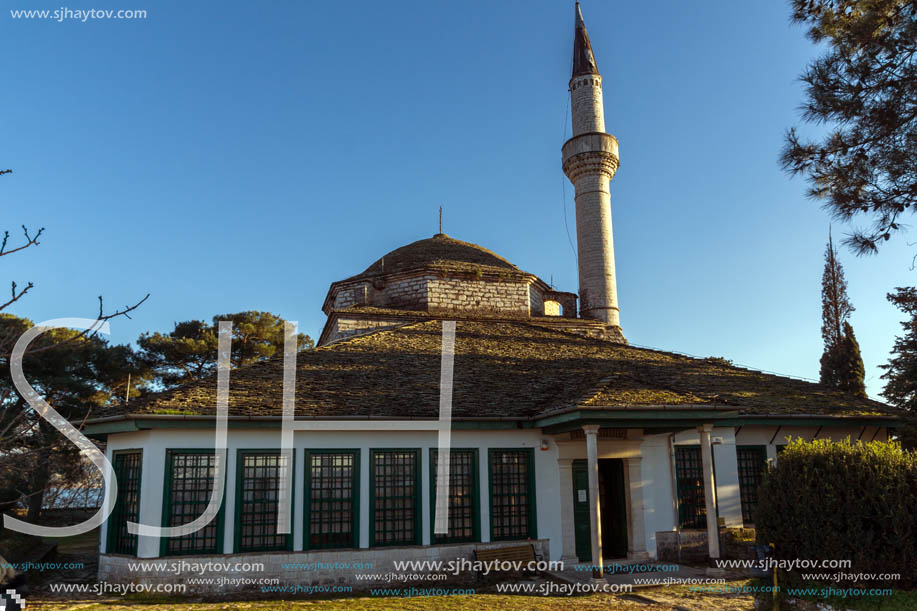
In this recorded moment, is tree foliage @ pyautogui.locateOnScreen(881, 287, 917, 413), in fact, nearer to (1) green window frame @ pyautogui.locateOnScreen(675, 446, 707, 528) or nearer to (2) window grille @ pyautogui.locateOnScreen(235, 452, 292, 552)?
(1) green window frame @ pyautogui.locateOnScreen(675, 446, 707, 528)

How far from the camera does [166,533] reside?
10984 mm

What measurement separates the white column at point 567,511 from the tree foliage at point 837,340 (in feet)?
56.1

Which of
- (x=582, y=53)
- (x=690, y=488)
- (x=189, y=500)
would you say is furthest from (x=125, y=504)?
(x=582, y=53)

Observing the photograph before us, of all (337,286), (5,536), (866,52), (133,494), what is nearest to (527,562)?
(133,494)

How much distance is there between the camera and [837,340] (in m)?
30.6

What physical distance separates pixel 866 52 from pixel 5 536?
63.5 feet

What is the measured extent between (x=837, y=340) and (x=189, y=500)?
29506 mm

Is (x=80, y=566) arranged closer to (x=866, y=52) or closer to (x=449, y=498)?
(x=449, y=498)

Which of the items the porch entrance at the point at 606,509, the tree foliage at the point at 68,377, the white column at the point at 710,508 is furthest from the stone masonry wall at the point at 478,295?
the white column at the point at 710,508

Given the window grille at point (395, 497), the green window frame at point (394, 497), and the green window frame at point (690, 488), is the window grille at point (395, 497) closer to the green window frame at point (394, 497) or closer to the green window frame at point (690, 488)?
the green window frame at point (394, 497)

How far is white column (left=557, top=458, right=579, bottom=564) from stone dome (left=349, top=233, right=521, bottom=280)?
427 inches

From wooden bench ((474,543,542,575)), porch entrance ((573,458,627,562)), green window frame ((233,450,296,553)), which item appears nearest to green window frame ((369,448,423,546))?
wooden bench ((474,543,542,575))

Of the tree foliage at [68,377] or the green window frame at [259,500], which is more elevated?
the tree foliage at [68,377]

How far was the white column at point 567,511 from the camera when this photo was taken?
42.5 feet
